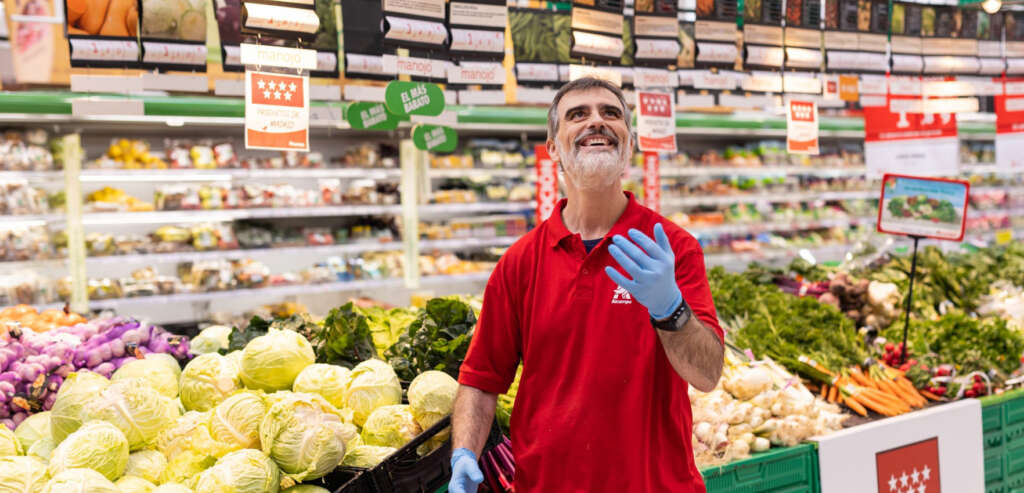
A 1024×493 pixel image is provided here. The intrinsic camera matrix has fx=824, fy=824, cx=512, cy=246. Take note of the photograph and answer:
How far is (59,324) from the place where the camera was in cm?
347

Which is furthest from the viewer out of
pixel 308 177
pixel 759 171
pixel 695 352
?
pixel 759 171

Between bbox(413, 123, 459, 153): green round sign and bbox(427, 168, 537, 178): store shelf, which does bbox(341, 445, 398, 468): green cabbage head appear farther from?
bbox(427, 168, 537, 178): store shelf

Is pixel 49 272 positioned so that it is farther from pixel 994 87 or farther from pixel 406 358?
pixel 994 87

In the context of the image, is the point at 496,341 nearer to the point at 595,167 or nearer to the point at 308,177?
the point at 595,167

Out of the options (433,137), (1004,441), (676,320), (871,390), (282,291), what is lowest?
(1004,441)

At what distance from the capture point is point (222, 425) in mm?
2104

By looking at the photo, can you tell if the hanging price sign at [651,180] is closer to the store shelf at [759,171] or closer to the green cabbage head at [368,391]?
the store shelf at [759,171]

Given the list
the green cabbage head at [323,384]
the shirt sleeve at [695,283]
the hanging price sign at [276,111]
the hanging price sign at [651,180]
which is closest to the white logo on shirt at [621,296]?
the shirt sleeve at [695,283]

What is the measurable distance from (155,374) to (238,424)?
69 centimetres

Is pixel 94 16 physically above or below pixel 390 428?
above

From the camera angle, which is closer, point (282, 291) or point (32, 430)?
point (32, 430)

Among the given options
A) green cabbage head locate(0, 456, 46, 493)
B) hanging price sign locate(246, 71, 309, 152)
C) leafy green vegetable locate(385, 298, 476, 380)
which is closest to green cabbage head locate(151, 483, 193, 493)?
green cabbage head locate(0, 456, 46, 493)

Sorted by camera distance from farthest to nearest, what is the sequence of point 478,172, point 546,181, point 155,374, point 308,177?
point 478,172 → point 308,177 → point 546,181 → point 155,374

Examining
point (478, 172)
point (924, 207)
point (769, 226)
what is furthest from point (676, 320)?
point (769, 226)
